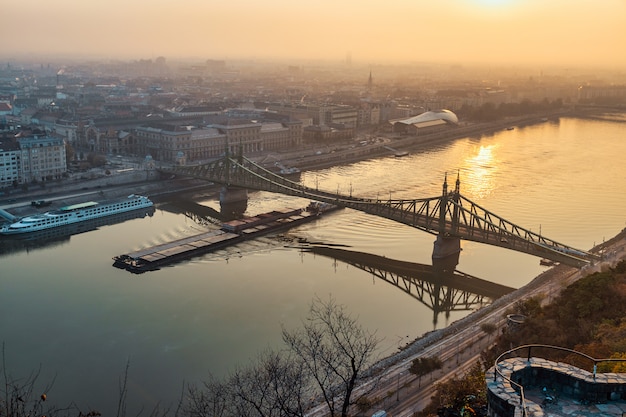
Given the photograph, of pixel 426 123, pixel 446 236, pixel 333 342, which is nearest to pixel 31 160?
pixel 446 236

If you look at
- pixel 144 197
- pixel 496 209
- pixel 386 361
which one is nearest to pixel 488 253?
pixel 496 209

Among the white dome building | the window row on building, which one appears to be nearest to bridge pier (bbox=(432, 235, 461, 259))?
the window row on building

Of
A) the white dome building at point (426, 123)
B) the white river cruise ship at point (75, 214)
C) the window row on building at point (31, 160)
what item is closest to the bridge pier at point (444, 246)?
the white river cruise ship at point (75, 214)

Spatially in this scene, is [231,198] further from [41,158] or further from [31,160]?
[31,160]

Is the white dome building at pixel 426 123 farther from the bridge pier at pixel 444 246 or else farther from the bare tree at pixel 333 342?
the bare tree at pixel 333 342

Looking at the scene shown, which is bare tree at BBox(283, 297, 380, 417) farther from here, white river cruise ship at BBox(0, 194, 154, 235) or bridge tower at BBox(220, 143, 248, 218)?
white river cruise ship at BBox(0, 194, 154, 235)

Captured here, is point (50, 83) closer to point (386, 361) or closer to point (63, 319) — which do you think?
point (63, 319)
